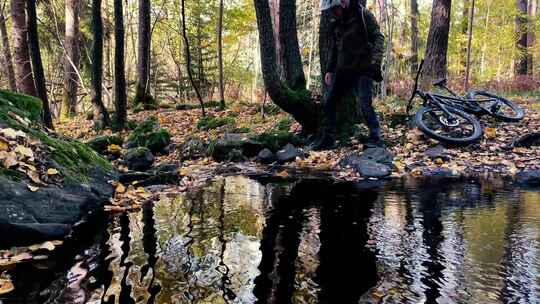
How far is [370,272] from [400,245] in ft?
1.79

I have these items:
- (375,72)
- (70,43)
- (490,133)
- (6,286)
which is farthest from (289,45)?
(70,43)

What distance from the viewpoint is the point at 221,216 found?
3.72 meters

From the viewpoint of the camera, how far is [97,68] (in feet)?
34.9

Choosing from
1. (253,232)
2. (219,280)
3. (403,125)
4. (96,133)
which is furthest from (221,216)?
(96,133)

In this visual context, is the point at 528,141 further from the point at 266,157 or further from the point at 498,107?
the point at 266,157

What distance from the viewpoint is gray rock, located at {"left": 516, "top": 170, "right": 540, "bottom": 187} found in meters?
4.85

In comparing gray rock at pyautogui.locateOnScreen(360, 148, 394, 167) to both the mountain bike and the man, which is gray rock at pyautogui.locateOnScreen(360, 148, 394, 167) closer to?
the man

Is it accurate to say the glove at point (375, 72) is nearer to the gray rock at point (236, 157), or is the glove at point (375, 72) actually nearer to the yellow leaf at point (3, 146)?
the gray rock at point (236, 157)

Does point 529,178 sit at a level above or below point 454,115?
below

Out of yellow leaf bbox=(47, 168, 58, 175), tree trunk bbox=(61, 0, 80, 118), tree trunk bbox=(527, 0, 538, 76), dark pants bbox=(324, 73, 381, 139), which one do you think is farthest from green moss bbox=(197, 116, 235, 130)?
tree trunk bbox=(527, 0, 538, 76)

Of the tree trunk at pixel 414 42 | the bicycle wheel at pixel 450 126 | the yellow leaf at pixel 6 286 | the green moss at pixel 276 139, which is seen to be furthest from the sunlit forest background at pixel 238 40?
the yellow leaf at pixel 6 286

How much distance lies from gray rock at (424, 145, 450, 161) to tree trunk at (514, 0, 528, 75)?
14.2 m

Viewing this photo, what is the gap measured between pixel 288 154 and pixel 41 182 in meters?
4.13

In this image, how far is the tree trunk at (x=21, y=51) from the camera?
10.9 m
